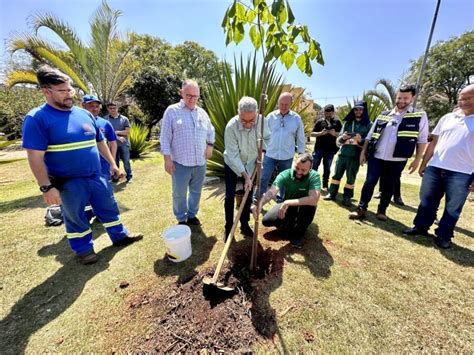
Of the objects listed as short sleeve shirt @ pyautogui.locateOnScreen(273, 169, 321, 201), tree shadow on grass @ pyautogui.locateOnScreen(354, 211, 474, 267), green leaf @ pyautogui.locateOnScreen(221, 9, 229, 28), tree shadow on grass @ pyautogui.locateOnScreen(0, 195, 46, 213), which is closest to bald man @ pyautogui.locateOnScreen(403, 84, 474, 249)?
tree shadow on grass @ pyautogui.locateOnScreen(354, 211, 474, 267)

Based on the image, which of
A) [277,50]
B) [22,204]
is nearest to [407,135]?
[277,50]

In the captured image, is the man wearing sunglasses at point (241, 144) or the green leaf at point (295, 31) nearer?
the green leaf at point (295, 31)

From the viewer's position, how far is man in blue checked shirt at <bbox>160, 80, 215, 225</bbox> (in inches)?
109

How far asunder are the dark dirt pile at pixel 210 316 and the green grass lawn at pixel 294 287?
95mm

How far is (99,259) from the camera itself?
2721 mm

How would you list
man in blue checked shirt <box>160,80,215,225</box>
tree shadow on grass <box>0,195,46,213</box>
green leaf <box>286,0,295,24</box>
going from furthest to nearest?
1. tree shadow on grass <box>0,195,46,213</box>
2. man in blue checked shirt <box>160,80,215,225</box>
3. green leaf <box>286,0,295,24</box>

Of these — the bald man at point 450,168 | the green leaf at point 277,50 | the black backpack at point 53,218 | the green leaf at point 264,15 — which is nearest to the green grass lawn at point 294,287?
the black backpack at point 53,218

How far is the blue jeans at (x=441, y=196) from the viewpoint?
278 centimetres

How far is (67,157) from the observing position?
226 centimetres

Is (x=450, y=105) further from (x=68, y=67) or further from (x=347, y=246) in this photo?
(x=68, y=67)

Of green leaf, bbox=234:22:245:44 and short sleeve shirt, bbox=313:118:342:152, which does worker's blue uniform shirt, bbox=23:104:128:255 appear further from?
short sleeve shirt, bbox=313:118:342:152

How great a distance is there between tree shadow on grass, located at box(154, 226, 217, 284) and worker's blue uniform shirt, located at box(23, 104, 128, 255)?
92cm

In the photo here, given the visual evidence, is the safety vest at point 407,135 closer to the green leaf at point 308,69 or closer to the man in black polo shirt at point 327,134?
the man in black polo shirt at point 327,134

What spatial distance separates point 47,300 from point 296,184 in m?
2.93
